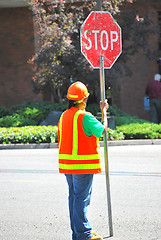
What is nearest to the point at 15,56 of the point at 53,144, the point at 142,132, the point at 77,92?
the point at 53,144

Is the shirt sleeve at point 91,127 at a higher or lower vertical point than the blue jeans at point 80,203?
higher

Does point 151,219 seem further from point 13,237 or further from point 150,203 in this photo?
point 13,237

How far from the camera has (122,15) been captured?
1708 centimetres

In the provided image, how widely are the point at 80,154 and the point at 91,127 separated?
0.29 metres

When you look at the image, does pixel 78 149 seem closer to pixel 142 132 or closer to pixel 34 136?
pixel 34 136

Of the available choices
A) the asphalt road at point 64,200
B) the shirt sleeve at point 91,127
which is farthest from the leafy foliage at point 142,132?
the shirt sleeve at point 91,127

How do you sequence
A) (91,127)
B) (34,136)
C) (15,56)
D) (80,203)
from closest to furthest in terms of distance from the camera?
(91,127) < (80,203) < (34,136) < (15,56)

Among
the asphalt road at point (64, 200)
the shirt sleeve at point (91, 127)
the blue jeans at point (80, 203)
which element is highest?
the shirt sleeve at point (91, 127)

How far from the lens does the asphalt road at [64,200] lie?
15.5ft

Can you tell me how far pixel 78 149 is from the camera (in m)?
3.97

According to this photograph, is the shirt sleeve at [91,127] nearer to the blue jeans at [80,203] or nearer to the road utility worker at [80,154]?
the road utility worker at [80,154]

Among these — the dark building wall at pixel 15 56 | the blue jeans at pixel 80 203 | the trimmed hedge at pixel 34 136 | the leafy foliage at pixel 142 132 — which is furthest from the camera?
the dark building wall at pixel 15 56

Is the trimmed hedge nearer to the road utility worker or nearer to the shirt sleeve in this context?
the road utility worker

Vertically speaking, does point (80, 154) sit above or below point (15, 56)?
below
